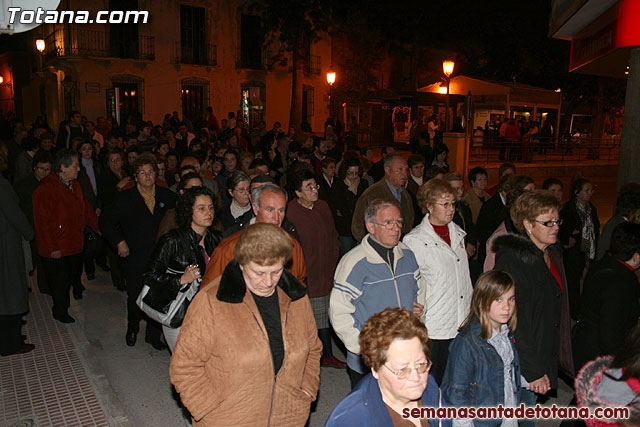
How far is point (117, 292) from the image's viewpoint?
822 cm

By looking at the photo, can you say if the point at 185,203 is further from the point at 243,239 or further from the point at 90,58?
the point at 90,58

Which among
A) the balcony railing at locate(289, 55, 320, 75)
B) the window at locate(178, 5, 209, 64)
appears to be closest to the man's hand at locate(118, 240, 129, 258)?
the window at locate(178, 5, 209, 64)

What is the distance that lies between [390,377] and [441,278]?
6.63 feet

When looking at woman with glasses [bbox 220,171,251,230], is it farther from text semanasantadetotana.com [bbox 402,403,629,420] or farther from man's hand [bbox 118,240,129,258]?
text semanasantadetotana.com [bbox 402,403,629,420]

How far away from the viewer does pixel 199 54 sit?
2891cm

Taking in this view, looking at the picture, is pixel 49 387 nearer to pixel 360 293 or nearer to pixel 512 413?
pixel 360 293

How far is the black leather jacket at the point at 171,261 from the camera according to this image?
168 inches

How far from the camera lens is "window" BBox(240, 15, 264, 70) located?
30.1 meters

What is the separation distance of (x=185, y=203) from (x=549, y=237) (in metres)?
2.94

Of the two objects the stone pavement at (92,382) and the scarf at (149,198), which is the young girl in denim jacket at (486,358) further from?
the scarf at (149,198)

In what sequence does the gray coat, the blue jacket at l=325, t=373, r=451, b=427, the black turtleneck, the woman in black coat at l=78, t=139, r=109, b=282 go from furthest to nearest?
the woman in black coat at l=78, t=139, r=109, b=282
the gray coat
the black turtleneck
the blue jacket at l=325, t=373, r=451, b=427

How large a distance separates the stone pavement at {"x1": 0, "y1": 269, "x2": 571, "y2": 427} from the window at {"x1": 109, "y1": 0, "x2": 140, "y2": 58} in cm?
2291

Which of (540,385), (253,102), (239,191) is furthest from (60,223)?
(253,102)

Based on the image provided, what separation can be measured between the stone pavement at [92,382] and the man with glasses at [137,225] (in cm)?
34
